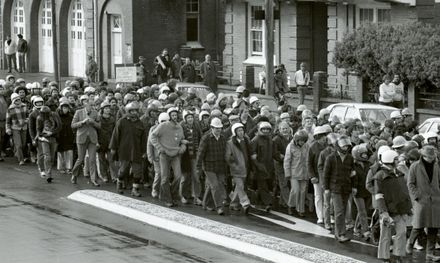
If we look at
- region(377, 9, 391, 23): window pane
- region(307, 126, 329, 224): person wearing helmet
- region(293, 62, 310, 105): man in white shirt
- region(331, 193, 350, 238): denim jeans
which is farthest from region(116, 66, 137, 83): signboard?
region(331, 193, 350, 238): denim jeans

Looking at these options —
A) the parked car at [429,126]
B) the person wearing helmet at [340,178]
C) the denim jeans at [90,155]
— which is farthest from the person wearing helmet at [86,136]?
the parked car at [429,126]

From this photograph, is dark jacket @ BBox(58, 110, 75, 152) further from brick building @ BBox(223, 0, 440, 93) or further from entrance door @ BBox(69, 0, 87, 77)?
entrance door @ BBox(69, 0, 87, 77)

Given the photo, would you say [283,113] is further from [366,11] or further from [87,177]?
[366,11]

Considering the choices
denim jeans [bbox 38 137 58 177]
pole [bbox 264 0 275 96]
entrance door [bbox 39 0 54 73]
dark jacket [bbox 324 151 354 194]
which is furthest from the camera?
entrance door [bbox 39 0 54 73]

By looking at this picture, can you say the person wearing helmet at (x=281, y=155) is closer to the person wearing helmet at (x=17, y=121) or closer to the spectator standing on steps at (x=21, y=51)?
the person wearing helmet at (x=17, y=121)

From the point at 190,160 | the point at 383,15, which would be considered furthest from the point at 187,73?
the point at 190,160

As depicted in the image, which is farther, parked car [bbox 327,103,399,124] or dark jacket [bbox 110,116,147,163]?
parked car [bbox 327,103,399,124]

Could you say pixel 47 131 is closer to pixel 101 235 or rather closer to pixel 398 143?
pixel 101 235

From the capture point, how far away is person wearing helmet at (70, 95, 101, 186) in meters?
23.7

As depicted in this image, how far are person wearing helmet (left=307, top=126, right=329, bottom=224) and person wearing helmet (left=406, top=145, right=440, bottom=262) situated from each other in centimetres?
263

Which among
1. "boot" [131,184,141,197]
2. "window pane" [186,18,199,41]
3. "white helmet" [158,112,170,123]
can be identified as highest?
"window pane" [186,18,199,41]

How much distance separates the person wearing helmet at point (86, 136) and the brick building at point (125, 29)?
860 inches

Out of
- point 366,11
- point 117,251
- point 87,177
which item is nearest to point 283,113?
point 87,177

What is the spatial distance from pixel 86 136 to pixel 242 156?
4.02m
